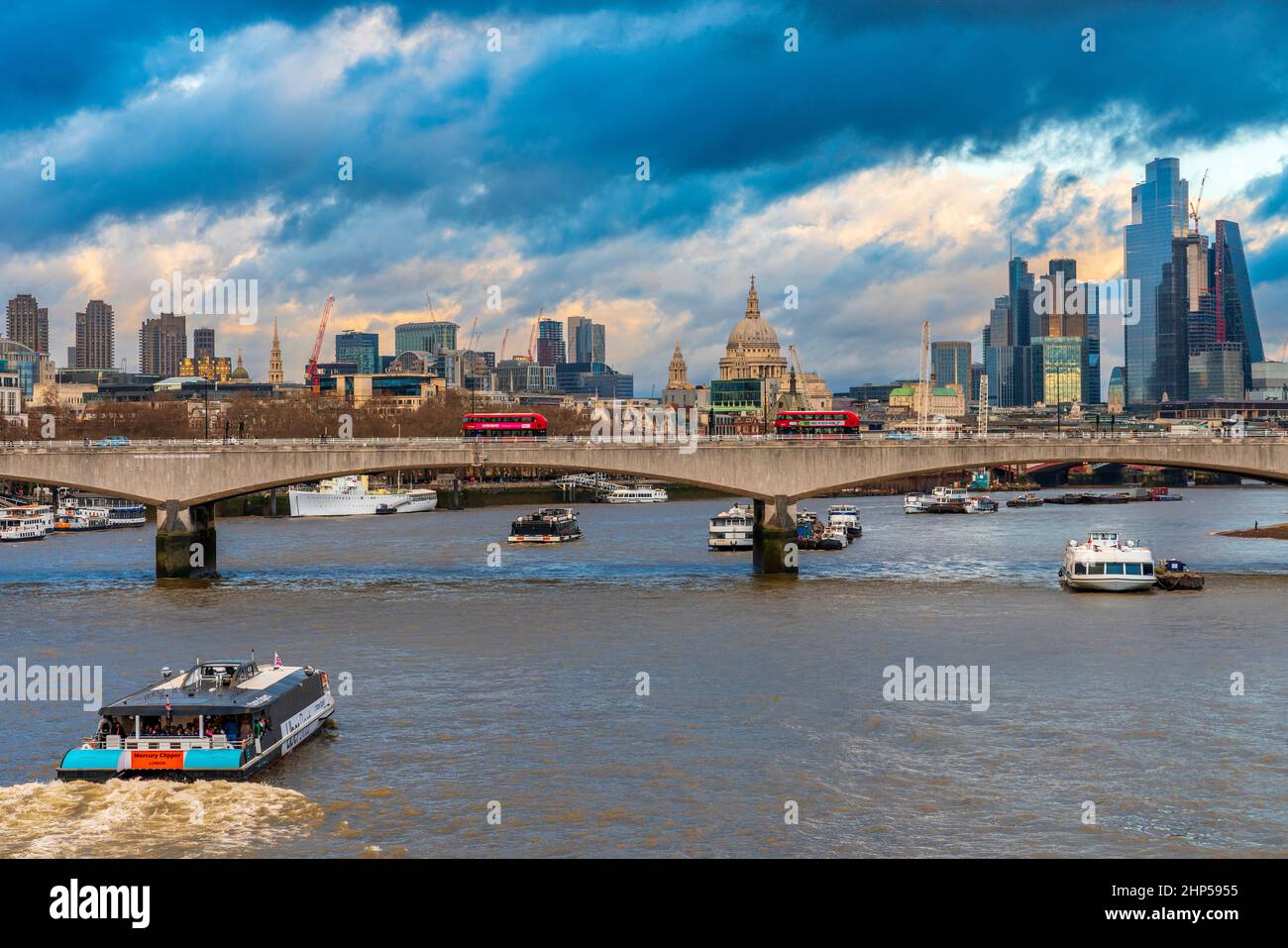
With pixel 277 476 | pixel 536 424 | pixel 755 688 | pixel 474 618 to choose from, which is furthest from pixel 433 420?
pixel 755 688

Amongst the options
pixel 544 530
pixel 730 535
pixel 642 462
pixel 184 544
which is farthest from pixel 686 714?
pixel 544 530

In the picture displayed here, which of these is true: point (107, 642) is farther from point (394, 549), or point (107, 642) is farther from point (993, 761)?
point (394, 549)

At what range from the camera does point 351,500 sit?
118688mm

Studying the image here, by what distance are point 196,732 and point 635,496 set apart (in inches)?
4333

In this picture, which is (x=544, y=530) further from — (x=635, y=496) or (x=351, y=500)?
(x=635, y=496)

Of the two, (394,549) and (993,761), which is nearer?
(993,761)

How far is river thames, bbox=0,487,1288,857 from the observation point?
2688 centimetres

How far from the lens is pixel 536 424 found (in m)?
87.3

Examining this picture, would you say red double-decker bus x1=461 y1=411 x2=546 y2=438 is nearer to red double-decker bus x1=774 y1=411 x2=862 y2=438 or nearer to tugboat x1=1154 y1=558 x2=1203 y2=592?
red double-decker bus x1=774 y1=411 x2=862 y2=438

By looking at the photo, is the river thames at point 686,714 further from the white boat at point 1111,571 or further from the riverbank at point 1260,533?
the riverbank at point 1260,533

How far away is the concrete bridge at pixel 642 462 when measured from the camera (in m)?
68.9

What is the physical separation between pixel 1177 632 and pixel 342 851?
3118cm
